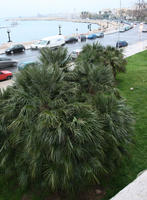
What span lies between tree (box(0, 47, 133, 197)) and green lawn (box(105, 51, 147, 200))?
3.19 ft

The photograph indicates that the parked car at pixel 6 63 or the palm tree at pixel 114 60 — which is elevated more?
the palm tree at pixel 114 60

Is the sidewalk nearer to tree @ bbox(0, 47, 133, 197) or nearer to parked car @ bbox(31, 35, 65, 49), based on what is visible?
parked car @ bbox(31, 35, 65, 49)

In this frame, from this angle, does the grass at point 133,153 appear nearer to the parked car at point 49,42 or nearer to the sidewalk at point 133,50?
the sidewalk at point 133,50

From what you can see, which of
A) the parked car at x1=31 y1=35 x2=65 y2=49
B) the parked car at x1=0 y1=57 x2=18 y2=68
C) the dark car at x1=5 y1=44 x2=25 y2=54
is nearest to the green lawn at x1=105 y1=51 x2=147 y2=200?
the parked car at x1=0 y1=57 x2=18 y2=68

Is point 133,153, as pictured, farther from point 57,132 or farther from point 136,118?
point 57,132

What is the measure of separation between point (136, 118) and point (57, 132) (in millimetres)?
3594

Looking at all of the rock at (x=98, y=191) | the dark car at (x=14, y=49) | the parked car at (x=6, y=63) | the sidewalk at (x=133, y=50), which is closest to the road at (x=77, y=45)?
the parked car at (x=6, y=63)

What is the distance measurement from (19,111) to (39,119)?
1107mm

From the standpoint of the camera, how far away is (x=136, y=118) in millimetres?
7457

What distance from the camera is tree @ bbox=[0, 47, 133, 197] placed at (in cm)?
509

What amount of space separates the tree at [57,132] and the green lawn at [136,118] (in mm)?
973

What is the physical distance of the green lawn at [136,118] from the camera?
6.91 meters

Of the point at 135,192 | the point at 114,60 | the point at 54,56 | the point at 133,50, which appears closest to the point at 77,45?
the point at 133,50

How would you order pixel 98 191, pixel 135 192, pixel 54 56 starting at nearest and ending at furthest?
pixel 135 192
pixel 98 191
pixel 54 56
